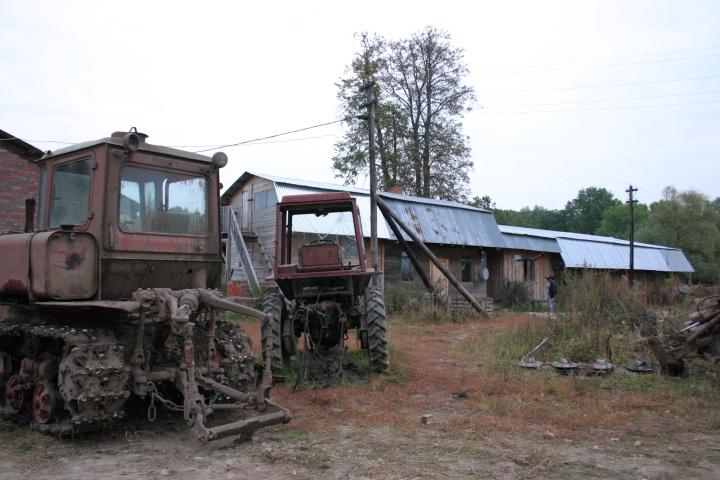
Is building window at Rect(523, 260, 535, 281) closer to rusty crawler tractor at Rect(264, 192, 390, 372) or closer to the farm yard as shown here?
the farm yard

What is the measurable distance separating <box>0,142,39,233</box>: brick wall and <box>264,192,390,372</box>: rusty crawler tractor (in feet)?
23.7

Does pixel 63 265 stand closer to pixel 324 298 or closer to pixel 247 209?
pixel 324 298

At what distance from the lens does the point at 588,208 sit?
8144 centimetres

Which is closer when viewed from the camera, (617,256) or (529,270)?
(529,270)

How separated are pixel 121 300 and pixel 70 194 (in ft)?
4.23

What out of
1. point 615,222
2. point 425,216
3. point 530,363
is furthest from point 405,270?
point 615,222

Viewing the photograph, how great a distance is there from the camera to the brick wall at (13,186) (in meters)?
12.8

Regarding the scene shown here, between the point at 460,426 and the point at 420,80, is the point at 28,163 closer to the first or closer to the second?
the point at 460,426

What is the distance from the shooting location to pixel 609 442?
5.54 meters

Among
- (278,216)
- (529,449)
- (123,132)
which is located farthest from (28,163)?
(529,449)

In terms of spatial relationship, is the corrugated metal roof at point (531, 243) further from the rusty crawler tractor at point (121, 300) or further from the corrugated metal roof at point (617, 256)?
the rusty crawler tractor at point (121, 300)

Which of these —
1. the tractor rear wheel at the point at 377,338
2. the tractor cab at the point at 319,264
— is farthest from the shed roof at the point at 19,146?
the tractor rear wheel at the point at 377,338

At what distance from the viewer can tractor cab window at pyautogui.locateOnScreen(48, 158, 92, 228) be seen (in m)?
6.05

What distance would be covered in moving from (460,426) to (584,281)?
23.1 ft
